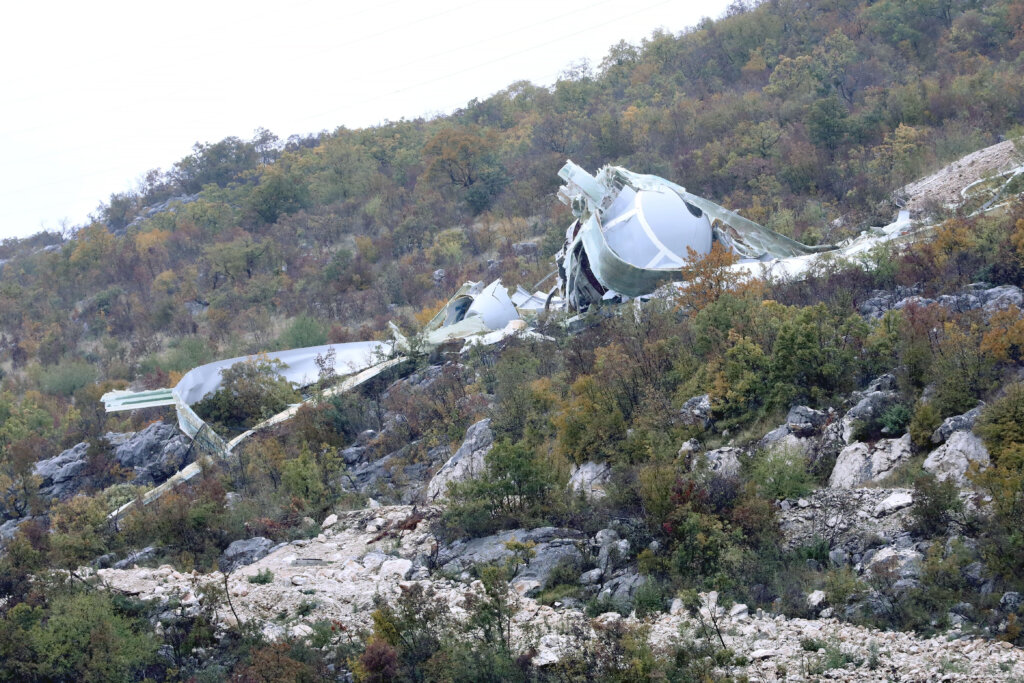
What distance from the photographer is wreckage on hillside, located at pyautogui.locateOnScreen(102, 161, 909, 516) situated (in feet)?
62.5

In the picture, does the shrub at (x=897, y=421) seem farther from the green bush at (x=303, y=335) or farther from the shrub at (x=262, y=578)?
the green bush at (x=303, y=335)

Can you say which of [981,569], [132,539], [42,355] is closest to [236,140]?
[42,355]

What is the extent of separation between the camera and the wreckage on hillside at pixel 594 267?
19.1 meters

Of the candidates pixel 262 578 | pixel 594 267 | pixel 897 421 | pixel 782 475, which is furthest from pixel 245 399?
pixel 897 421

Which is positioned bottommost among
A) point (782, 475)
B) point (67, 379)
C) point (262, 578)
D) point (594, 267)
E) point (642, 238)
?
point (262, 578)

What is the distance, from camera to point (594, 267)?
65.5ft

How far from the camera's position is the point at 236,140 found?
58531mm

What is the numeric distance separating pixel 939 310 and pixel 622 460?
4.13m

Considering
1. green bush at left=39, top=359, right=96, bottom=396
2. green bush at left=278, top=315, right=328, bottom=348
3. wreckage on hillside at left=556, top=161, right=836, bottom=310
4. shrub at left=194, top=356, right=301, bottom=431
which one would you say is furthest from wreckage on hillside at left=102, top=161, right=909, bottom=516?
green bush at left=39, top=359, right=96, bottom=396

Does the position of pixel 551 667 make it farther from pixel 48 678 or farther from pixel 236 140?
pixel 236 140

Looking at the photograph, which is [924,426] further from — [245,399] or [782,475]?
[245,399]

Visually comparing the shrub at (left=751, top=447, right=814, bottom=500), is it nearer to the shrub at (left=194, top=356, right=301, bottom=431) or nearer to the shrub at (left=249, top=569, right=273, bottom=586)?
the shrub at (left=249, top=569, right=273, bottom=586)

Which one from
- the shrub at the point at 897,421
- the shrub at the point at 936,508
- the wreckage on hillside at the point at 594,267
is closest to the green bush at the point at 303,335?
the wreckage on hillside at the point at 594,267

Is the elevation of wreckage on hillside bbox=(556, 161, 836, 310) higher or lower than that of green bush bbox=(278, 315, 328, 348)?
higher
